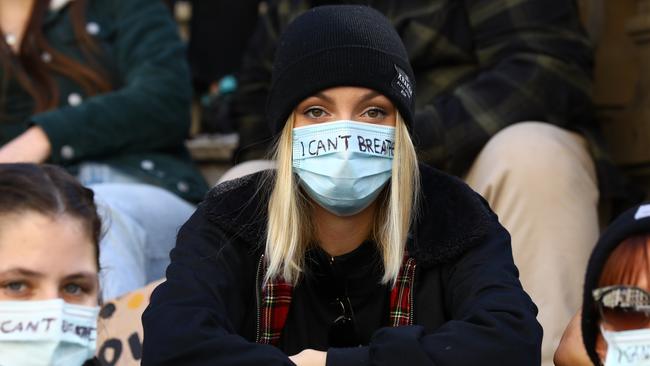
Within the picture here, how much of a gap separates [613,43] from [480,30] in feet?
2.72

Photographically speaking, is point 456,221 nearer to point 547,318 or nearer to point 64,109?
point 547,318

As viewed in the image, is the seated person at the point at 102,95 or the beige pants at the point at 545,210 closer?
the beige pants at the point at 545,210

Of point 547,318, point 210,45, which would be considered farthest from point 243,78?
point 547,318

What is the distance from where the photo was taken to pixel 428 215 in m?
3.25

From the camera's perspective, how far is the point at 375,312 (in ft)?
10.6

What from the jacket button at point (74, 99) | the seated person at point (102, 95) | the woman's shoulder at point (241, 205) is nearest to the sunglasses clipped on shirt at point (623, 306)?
the woman's shoulder at point (241, 205)

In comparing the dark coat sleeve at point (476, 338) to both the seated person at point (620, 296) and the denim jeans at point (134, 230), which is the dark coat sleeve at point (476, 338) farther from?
the denim jeans at point (134, 230)

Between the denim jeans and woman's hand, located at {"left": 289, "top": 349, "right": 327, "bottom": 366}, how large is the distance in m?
1.15

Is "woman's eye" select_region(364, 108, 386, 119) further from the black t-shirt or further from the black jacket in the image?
the black t-shirt

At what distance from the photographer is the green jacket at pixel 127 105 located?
4.45 m

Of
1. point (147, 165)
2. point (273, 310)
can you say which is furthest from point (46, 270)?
point (147, 165)

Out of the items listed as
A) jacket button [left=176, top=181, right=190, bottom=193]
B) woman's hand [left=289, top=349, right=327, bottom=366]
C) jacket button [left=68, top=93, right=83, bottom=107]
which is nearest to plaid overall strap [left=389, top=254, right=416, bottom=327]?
woman's hand [left=289, top=349, right=327, bottom=366]

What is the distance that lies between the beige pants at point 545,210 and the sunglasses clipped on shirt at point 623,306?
34.3 inches

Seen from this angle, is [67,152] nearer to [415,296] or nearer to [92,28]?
[92,28]
